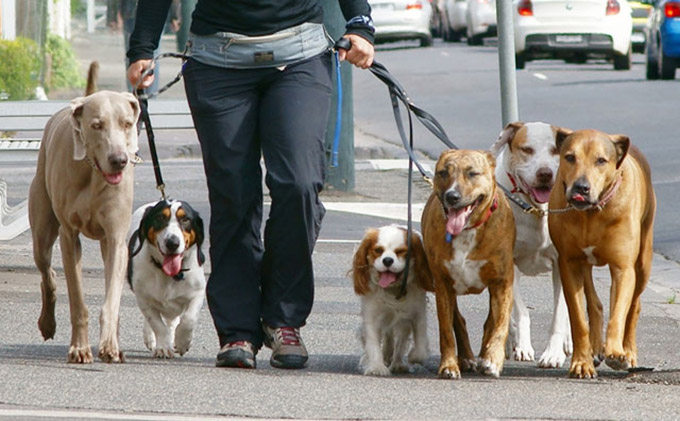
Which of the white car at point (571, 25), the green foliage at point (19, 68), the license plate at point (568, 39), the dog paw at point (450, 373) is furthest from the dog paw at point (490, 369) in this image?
the license plate at point (568, 39)

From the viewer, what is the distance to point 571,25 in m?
28.0

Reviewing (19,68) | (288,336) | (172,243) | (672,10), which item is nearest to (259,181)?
(172,243)

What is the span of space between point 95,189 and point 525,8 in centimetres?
2138

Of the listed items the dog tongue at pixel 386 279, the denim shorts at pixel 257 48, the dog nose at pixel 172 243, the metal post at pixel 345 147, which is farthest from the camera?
the metal post at pixel 345 147

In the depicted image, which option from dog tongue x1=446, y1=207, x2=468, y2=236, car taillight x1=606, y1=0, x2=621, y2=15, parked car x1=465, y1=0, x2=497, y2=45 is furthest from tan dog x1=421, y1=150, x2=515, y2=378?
parked car x1=465, y1=0, x2=497, y2=45

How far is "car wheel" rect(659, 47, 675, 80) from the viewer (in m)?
26.1

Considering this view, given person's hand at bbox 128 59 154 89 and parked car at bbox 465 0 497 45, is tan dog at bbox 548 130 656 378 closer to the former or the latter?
person's hand at bbox 128 59 154 89

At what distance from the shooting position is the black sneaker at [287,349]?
6.86 metres

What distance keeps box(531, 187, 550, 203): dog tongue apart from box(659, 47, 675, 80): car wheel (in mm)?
19174

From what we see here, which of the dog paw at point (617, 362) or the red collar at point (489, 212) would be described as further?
the red collar at point (489, 212)

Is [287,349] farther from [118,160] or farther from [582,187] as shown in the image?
[582,187]

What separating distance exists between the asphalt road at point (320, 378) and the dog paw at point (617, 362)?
0.07 metres

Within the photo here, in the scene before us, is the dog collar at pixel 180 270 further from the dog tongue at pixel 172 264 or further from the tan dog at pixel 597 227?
the tan dog at pixel 597 227

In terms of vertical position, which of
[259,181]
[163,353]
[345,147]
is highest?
[259,181]
